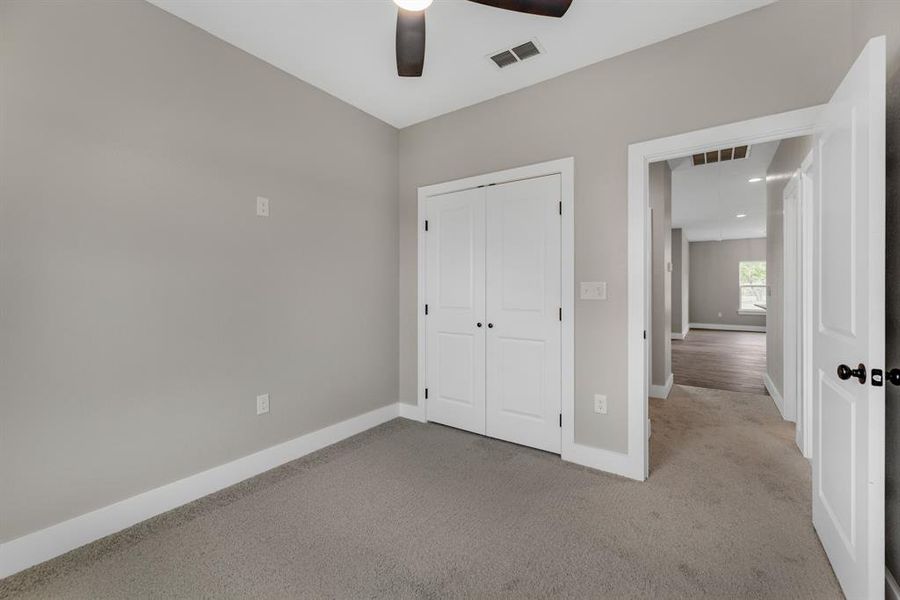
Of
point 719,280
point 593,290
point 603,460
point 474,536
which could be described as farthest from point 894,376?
point 719,280

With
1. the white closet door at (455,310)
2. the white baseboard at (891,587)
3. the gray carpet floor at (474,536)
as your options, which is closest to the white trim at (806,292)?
the gray carpet floor at (474,536)

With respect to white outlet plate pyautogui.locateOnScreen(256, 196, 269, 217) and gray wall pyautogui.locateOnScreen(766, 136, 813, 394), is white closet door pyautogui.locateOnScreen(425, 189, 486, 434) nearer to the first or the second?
white outlet plate pyautogui.locateOnScreen(256, 196, 269, 217)

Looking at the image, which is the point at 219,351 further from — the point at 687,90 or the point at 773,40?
the point at 773,40

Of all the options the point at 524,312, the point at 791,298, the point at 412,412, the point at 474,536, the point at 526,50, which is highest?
the point at 526,50

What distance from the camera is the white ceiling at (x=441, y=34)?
210cm

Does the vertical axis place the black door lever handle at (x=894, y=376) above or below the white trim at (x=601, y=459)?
above

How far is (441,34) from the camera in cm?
232

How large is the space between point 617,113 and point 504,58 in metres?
0.81

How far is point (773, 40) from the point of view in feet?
6.76

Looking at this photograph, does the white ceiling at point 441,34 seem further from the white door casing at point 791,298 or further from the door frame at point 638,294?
the white door casing at point 791,298

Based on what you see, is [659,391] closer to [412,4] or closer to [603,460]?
[603,460]

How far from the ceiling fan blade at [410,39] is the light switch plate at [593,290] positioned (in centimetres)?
164

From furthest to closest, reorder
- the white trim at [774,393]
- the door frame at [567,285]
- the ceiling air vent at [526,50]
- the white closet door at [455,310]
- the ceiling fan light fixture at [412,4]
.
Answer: the white trim at [774,393] < the white closet door at [455,310] < the door frame at [567,285] < the ceiling air vent at [526,50] < the ceiling fan light fixture at [412,4]

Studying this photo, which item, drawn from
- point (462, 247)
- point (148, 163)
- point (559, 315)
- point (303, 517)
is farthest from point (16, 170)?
point (559, 315)
